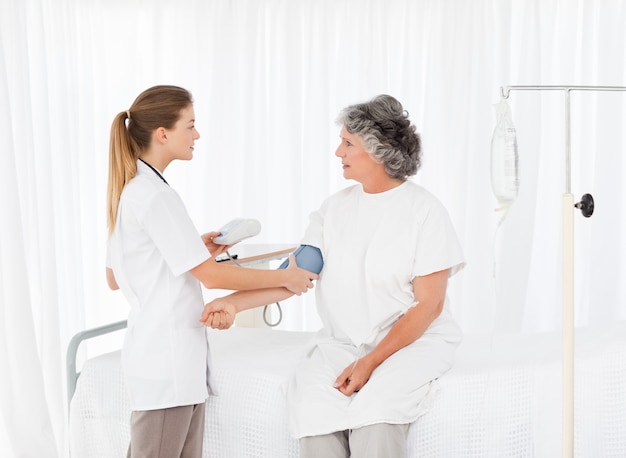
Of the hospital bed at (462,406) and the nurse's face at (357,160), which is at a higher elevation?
the nurse's face at (357,160)

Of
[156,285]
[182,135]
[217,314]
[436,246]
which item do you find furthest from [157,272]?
[436,246]

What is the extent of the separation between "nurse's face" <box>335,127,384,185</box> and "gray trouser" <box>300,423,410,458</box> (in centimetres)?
70

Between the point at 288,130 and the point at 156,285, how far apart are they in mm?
2353

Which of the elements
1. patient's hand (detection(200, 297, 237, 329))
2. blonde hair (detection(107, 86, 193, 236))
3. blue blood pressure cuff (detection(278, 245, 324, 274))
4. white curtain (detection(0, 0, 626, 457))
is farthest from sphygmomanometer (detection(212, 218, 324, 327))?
white curtain (detection(0, 0, 626, 457))

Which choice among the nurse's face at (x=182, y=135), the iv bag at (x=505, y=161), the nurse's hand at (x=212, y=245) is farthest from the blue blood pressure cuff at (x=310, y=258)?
the iv bag at (x=505, y=161)

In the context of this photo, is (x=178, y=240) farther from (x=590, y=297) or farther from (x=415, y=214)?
(x=590, y=297)

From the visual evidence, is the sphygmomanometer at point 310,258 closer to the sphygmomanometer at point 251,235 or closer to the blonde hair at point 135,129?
the sphygmomanometer at point 251,235

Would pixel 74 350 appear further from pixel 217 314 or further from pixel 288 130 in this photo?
pixel 288 130

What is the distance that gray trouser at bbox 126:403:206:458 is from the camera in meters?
1.91

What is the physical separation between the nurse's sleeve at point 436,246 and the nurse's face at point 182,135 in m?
0.67

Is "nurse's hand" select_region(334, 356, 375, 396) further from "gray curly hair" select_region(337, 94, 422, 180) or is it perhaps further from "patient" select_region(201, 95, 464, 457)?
"gray curly hair" select_region(337, 94, 422, 180)

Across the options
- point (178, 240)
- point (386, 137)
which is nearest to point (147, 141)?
point (178, 240)

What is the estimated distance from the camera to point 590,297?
3.81m

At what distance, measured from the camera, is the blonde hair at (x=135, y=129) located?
6.38 ft
